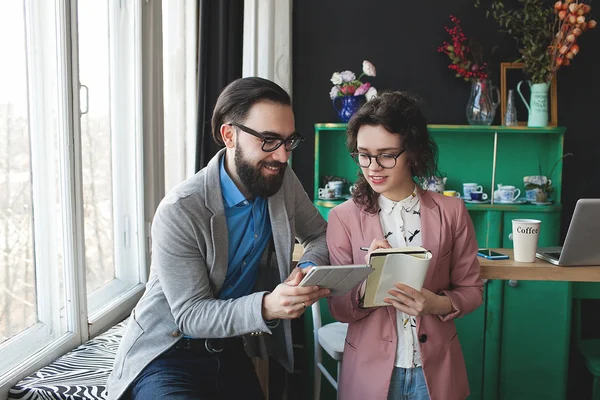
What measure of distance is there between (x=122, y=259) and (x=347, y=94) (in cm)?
160

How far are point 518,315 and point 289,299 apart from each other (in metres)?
1.91

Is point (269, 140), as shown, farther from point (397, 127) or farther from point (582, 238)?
point (582, 238)

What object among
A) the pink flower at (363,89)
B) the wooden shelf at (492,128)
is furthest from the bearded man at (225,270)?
the pink flower at (363,89)

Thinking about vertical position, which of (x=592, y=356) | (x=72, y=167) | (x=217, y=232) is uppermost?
(x=72, y=167)

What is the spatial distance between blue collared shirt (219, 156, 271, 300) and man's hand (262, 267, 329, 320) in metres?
0.23

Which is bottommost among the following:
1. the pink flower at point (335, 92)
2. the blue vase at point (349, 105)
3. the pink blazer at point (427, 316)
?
the pink blazer at point (427, 316)

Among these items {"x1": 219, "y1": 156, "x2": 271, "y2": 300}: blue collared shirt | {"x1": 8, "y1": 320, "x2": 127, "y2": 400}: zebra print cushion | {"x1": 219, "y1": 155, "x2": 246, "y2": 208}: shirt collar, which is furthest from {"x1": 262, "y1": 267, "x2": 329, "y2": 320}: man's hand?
{"x1": 8, "y1": 320, "x2": 127, "y2": 400}: zebra print cushion

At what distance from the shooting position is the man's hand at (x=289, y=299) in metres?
1.60

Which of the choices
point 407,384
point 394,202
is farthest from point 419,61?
point 407,384

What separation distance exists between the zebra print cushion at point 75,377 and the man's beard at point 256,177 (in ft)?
2.55

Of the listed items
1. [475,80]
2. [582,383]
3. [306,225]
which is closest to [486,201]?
[475,80]

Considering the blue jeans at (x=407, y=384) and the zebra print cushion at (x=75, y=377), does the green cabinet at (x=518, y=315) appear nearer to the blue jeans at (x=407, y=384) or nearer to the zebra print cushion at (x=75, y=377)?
the blue jeans at (x=407, y=384)

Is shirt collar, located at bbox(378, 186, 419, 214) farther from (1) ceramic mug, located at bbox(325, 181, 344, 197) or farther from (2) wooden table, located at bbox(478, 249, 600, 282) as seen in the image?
(1) ceramic mug, located at bbox(325, 181, 344, 197)

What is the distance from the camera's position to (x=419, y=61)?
3881mm
